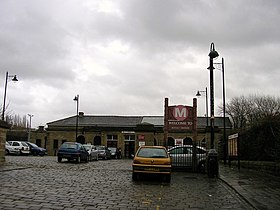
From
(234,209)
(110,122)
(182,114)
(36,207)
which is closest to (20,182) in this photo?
(36,207)

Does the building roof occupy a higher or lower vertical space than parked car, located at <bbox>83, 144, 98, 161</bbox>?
higher

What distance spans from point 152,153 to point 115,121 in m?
51.3

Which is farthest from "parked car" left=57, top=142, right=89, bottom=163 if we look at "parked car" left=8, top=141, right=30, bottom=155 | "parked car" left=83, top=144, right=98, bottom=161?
"parked car" left=8, top=141, right=30, bottom=155

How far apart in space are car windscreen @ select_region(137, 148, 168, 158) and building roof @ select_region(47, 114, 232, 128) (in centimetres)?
4564

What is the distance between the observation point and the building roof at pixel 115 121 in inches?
2534

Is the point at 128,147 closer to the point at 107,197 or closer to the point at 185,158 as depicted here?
the point at 185,158

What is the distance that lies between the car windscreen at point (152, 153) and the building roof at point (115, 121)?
150 ft

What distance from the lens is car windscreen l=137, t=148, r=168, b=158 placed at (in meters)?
16.5

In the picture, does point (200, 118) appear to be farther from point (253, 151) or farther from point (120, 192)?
point (120, 192)

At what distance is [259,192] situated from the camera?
40.2ft

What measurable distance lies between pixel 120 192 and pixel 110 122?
55260mm

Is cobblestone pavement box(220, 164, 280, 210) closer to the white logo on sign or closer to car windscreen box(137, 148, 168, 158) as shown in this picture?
car windscreen box(137, 148, 168, 158)

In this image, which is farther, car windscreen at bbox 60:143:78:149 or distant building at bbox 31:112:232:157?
distant building at bbox 31:112:232:157

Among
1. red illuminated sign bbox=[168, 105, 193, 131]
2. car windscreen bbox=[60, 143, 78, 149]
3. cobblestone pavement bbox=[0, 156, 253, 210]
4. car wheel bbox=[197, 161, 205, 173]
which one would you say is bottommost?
cobblestone pavement bbox=[0, 156, 253, 210]
